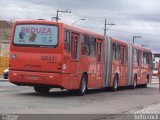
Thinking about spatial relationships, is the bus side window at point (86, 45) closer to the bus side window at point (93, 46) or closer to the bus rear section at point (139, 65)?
the bus side window at point (93, 46)

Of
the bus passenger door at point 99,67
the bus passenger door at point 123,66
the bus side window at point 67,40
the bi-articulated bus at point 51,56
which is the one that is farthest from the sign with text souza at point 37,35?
the bus passenger door at point 123,66

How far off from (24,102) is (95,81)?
7.99 metres

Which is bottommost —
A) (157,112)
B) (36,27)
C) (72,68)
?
(157,112)

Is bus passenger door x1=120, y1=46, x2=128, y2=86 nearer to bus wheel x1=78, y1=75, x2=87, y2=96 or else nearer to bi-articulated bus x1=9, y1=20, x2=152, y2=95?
bi-articulated bus x1=9, y1=20, x2=152, y2=95

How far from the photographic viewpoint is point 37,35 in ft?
67.9

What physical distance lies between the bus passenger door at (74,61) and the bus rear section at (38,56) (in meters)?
0.60

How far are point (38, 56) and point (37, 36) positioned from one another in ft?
2.69

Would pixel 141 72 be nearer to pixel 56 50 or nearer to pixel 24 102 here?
pixel 56 50

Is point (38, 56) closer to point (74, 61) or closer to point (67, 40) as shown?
point (67, 40)

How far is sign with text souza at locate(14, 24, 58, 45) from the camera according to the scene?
20531mm

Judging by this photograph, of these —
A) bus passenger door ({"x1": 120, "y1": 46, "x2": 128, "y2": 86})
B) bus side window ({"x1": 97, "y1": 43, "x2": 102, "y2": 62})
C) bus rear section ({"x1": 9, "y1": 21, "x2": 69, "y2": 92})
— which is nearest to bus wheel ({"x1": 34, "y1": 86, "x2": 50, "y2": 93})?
bus rear section ({"x1": 9, "y1": 21, "x2": 69, "y2": 92})

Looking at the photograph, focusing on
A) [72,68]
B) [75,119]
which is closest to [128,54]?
[72,68]

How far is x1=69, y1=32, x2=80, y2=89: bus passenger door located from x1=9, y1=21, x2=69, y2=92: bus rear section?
595 mm

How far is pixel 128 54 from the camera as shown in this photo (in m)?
32.0
